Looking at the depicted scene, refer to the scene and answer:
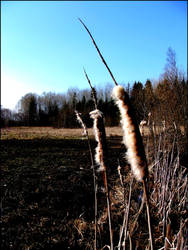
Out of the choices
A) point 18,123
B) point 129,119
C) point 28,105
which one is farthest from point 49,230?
point 28,105

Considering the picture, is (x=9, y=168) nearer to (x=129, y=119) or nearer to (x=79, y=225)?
(x=79, y=225)

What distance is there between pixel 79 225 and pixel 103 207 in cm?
69

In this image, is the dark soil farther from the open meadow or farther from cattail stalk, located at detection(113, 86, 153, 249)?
cattail stalk, located at detection(113, 86, 153, 249)

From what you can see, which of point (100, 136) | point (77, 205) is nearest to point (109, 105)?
point (77, 205)

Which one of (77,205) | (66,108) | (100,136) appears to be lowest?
(77,205)

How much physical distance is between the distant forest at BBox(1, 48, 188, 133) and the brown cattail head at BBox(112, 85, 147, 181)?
91 mm

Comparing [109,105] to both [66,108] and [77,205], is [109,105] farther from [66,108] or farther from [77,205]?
[66,108]

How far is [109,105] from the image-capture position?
531cm

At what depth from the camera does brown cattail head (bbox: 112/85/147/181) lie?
1.92 ft

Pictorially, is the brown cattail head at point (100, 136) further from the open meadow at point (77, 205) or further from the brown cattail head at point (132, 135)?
the open meadow at point (77, 205)

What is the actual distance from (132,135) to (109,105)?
188 inches

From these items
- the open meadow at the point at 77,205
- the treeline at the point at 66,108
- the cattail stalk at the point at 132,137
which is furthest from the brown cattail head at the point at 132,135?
the treeline at the point at 66,108

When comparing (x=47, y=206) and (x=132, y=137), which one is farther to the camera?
(x=47, y=206)

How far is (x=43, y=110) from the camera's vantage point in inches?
1544
